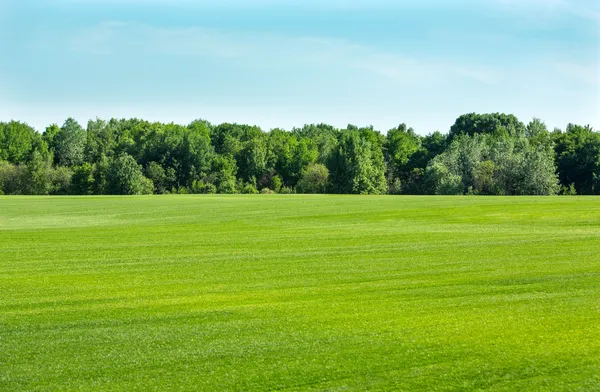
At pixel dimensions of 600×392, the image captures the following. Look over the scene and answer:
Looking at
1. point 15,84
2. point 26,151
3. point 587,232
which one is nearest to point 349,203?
point 587,232

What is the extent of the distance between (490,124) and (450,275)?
389 ft

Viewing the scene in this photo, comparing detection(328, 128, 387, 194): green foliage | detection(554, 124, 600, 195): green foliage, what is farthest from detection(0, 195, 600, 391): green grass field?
detection(328, 128, 387, 194): green foliage

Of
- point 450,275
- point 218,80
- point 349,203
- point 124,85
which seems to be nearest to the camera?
point 450,275

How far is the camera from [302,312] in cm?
1295

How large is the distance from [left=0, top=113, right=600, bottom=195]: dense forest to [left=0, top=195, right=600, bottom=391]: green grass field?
66.9m

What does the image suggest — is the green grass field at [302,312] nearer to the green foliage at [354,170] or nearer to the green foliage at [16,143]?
the green foliage at [354,170]

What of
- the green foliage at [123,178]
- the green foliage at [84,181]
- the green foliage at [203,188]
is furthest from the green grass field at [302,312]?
the green foliage at [203,188]

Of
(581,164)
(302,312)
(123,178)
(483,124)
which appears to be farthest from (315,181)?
(302,312)

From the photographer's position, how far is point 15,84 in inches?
3797

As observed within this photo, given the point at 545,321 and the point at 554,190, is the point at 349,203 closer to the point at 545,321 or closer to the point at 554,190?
the point at 545,321

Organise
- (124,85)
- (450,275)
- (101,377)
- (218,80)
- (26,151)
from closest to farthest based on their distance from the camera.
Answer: (101,377) → (450,275) → (218,80) → (124,85) → (26,151)

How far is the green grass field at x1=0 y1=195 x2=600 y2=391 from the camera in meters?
9.17

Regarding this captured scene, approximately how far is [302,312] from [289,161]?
106992 mm

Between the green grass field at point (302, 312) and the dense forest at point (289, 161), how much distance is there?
66.9 m
